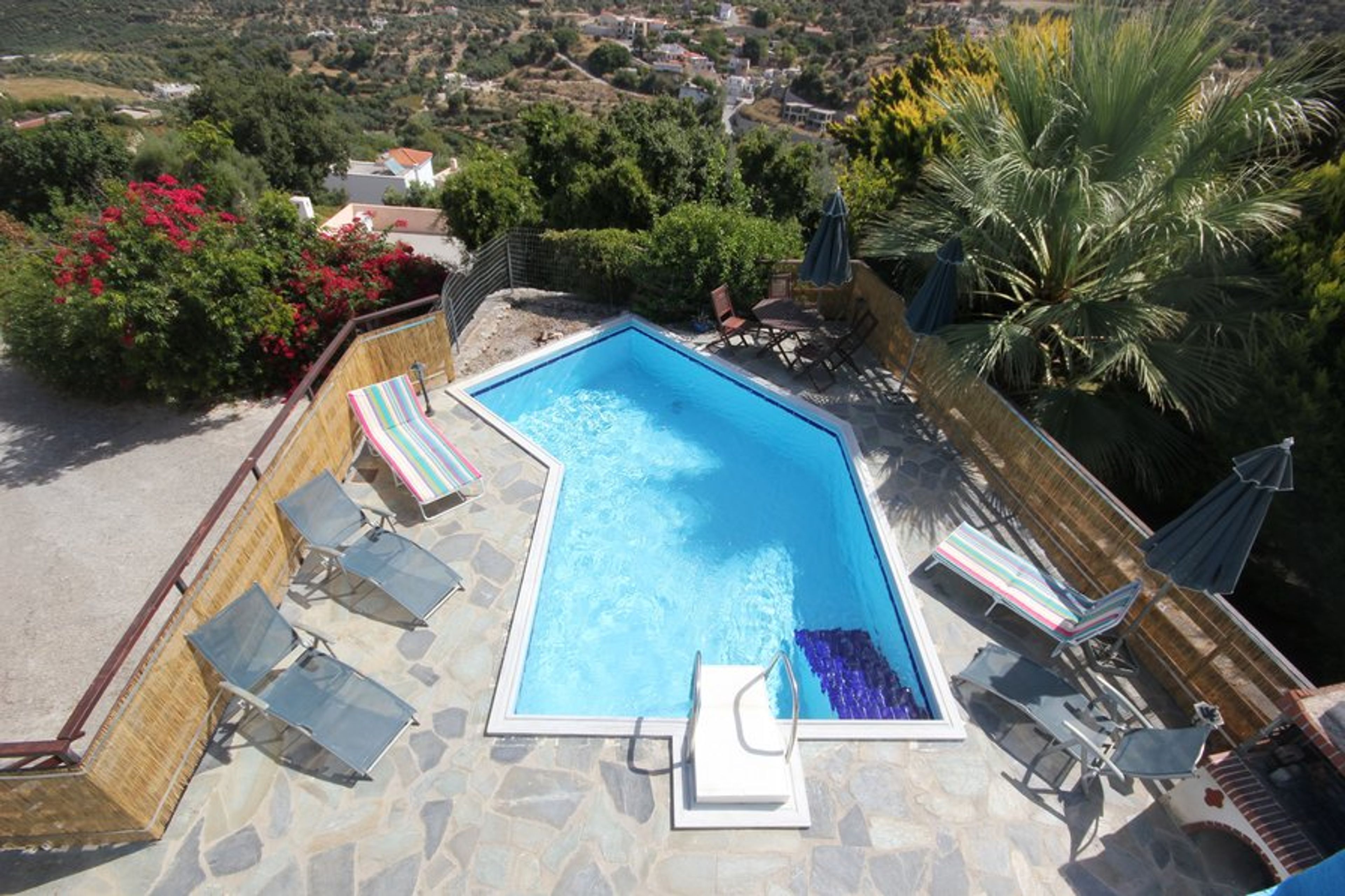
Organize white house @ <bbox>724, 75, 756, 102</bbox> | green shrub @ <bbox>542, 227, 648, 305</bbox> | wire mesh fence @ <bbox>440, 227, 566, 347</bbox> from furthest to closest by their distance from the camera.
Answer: white house @ <bbox>724, 75, 756, 102</bbox> < green shrub @ <bbox>542, 227, 648, 305</bbox> < wire mesh fence @ <bbox>440, 227, 566, 347</bbox>

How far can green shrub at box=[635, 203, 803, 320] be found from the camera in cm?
1091

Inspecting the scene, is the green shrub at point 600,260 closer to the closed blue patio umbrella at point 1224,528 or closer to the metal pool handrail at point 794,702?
the metal pool handrail at point 794,702

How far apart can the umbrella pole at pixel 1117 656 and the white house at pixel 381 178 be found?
178ft

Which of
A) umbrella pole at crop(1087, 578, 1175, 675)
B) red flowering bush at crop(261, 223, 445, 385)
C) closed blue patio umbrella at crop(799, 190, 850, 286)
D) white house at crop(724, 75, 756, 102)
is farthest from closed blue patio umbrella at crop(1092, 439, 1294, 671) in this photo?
white house at crop(724, 75, 756, 102)

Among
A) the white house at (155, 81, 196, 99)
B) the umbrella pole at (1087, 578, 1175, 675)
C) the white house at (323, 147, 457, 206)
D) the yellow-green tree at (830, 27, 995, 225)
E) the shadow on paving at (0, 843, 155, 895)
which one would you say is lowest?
the white house at (155, 81, 196, 99)

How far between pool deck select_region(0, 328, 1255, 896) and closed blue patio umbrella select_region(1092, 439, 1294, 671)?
156 centimetres

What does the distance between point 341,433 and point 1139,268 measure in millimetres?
9447

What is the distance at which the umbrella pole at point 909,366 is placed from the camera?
9.26m

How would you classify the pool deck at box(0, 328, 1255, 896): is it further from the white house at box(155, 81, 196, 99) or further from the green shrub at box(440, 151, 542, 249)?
the white house at box(155, 81, 196, 99)

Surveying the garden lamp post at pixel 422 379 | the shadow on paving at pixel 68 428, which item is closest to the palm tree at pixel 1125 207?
the garden lamp post at pixel 422 379

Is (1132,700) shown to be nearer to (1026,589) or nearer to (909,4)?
(1026,589)

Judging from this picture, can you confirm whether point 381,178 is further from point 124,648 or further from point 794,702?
point 794,702

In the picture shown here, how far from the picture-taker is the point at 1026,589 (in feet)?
20.5

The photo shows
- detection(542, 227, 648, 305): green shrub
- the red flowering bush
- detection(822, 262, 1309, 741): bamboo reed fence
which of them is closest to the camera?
detection(822, 262, 1309, 741): bamboo reed fence
